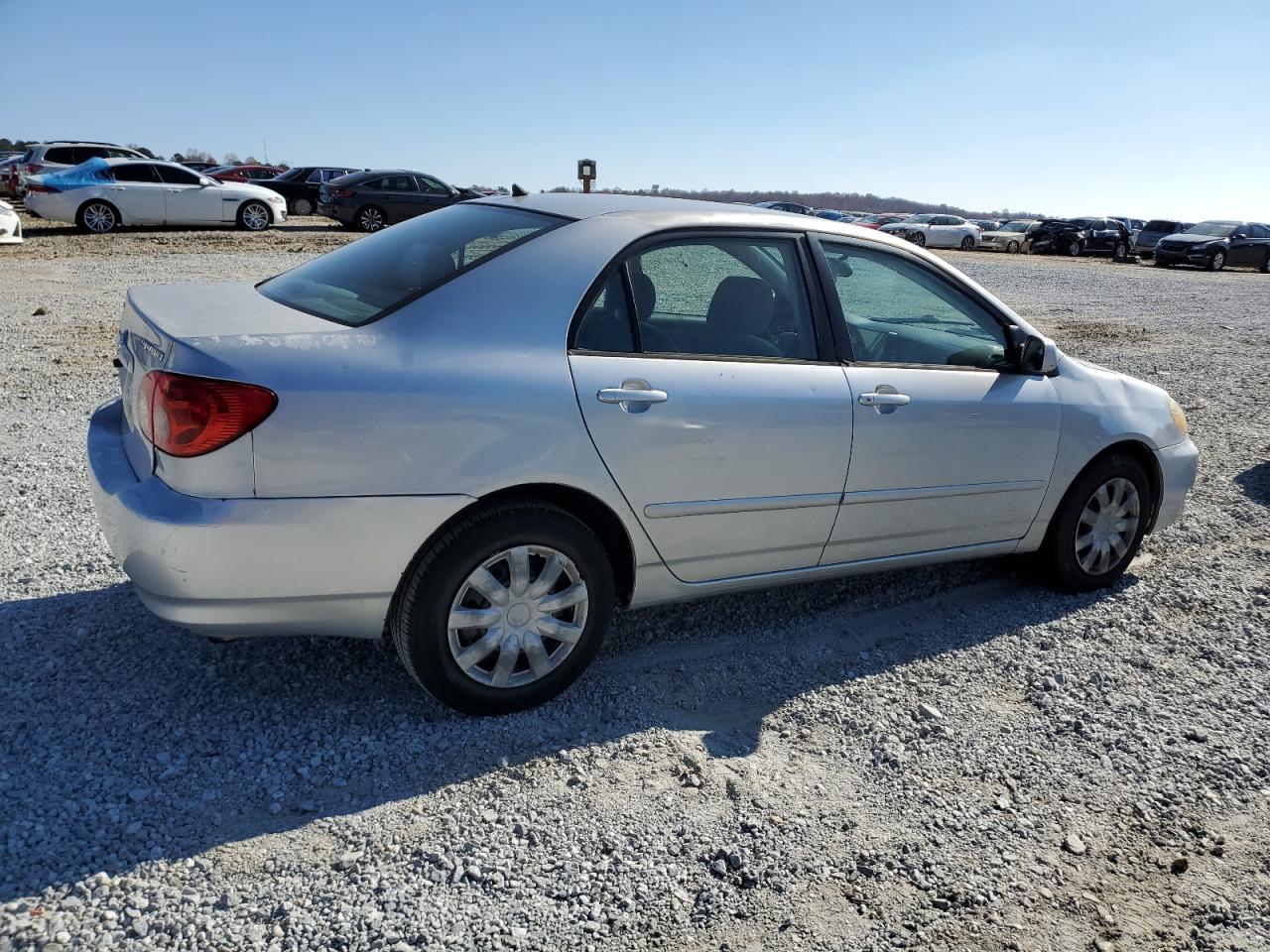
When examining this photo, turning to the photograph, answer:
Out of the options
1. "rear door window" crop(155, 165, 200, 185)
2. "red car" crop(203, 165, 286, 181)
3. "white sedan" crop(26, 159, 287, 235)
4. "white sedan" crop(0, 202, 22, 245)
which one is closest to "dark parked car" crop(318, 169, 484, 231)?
"white sedan" crop(26, 159, 287, 235)

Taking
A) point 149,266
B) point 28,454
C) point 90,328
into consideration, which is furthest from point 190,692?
point 149,266

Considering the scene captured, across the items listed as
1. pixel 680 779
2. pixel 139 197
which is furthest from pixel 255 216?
pixel 680 779

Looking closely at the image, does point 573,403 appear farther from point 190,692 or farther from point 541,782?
point 190,692

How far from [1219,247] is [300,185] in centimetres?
2841

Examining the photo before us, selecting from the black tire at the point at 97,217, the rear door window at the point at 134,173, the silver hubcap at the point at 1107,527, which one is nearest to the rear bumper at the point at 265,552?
the silver hubcap at the point at 1107,527

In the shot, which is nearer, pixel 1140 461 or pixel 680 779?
pixel 680 779

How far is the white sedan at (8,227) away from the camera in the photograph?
1653 centimetres

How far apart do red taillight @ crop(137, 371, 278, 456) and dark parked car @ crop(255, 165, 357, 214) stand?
28.0 metres

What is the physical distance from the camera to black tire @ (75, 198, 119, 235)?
19891mm

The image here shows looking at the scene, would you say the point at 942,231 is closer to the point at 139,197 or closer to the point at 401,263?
the point at 139,197

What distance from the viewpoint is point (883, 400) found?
3768 millimetres

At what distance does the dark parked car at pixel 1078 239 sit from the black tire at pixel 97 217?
102 ft

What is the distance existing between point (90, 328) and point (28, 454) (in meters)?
4.60

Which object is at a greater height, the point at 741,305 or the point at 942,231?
the point at 942,231
